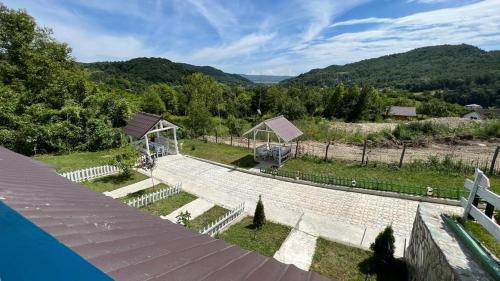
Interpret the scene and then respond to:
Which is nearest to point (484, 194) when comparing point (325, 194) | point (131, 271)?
point (131, 271)

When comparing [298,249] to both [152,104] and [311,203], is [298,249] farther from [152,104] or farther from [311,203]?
[152,104]

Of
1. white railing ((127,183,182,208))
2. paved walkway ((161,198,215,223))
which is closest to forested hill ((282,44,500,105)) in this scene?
white railing ((127,183,182,208))

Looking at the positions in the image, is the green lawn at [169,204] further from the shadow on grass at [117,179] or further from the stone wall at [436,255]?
the stone wall at [436,255]

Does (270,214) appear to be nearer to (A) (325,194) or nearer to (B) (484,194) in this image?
(A) (325,194)

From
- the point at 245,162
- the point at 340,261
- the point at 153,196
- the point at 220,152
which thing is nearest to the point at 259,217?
the point at 340,261

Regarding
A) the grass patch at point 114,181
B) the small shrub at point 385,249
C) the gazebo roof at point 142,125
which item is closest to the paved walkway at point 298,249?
the small shrub at point 385,249
